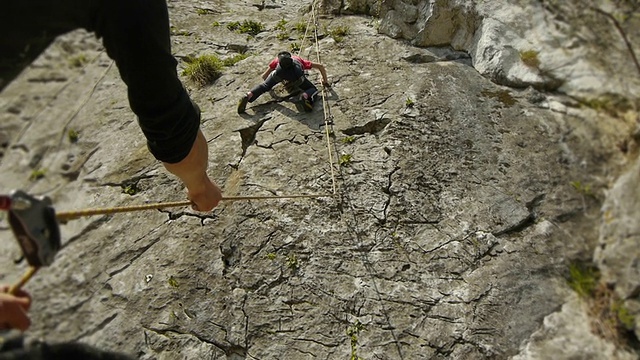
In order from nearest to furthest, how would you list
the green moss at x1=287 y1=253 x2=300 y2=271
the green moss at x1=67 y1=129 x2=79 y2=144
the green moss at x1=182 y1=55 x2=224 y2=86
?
the green moss at x1=67 y1=129 x2=79 y2=144 < the green moss at x1=287 y1=253 x2=300 y2=271 < the green moss at x1=182 y1=55 x2=224 y2=86

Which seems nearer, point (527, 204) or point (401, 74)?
point (527, 204)

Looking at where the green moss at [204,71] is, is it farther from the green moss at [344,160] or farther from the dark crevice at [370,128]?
the green moss at [344,160]

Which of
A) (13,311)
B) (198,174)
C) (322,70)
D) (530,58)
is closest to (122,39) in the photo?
(13,311)

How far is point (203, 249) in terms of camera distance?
13.0 ft

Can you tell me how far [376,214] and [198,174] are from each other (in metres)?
1.72

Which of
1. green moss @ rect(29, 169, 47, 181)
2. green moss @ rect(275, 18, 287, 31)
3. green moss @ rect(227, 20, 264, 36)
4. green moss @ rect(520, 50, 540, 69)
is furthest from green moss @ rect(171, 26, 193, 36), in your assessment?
green moss @ rect(29, 169, 47, 181)

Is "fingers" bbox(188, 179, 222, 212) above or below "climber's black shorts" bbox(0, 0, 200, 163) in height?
below

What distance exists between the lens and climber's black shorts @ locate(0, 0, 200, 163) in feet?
5.16

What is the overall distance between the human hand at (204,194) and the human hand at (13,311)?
1.32 meters

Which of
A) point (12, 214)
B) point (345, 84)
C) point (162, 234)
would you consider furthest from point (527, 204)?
point (12, 214)

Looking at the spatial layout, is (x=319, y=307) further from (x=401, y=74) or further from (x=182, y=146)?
(x=401, y=74)

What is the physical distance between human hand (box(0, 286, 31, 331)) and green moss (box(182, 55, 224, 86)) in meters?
4.59

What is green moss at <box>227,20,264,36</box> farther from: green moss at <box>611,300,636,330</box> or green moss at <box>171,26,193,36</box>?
green moss at <box>611,300,636,330</box>

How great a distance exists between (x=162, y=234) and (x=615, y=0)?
3618mm
